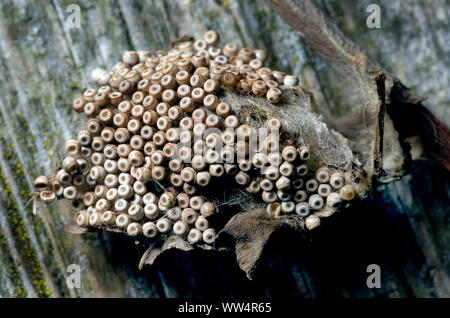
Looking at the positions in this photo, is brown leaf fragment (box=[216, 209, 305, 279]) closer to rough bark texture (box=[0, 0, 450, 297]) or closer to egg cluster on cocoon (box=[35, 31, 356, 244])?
egg cluster on cocoon (box=[35, 31, 356, 244])

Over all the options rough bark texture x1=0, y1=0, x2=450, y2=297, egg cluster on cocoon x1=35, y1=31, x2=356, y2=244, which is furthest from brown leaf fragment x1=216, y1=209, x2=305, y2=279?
rough bark texture x1=0, y1=0, x2=450, y2=297

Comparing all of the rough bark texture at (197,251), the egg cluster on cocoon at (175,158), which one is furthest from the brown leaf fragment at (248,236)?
the rough bark texture at (197,251)

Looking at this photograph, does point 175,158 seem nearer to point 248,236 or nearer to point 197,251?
point 248,236

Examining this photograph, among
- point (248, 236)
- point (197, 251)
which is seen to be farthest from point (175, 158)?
point (197, 251)

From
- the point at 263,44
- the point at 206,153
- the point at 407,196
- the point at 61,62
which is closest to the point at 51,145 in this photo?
the point at 61,62

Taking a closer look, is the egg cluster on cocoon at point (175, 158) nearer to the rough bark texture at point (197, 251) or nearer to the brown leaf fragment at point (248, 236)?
the brown leaf fragment at point (248, 236)
